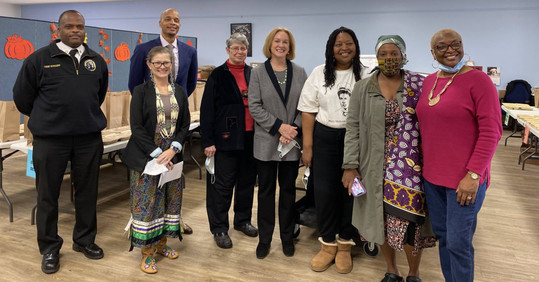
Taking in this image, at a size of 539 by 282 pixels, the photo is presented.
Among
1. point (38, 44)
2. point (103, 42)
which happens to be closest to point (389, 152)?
point (38, 44)

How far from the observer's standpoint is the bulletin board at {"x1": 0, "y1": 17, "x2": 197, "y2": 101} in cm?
470

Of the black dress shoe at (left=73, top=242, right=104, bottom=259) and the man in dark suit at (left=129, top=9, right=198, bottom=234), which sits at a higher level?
the man in dark suit at (left=129, top=9, right=198, bottom=234)

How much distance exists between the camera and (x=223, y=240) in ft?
8.99

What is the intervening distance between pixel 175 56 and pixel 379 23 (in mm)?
6976

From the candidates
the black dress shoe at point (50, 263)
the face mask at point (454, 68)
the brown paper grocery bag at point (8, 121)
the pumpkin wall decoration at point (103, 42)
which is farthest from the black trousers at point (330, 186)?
the pumpkin wall decoration at point (103, 42)

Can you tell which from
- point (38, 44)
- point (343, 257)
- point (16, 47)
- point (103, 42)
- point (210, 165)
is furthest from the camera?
point (103, 42)

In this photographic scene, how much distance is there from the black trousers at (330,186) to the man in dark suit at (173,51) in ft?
3.79

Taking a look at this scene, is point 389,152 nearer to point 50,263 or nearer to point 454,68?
point 454,68

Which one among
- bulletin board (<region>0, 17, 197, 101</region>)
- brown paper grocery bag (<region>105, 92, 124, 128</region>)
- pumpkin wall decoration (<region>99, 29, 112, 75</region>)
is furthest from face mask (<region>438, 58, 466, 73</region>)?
pumpkin wall decoration (<region>99, 29, 112, 75</region>)

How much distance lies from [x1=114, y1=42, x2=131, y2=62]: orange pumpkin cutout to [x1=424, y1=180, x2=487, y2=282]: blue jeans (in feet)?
18.3

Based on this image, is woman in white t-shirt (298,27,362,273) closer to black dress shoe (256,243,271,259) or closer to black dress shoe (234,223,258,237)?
black dress shoe (256,243,271,259)

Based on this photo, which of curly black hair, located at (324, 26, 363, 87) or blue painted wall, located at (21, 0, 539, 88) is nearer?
curly black hair, located at (324, 26, 363, 87)

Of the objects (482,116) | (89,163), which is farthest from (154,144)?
(482,116)

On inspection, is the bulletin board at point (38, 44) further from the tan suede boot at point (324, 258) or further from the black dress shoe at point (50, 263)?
the tan suede boot at point (324, 258)
